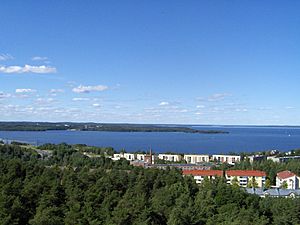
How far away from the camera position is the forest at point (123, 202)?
10.8 m

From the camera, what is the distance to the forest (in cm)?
1078

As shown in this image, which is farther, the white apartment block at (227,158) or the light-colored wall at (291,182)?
the white apartment block at (227,158)

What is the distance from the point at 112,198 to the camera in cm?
1253

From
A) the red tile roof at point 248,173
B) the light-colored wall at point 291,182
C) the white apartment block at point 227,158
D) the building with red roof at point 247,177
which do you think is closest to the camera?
the light-colored wall at point 291,182

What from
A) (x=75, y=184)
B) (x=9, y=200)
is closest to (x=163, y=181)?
(x=75, y=184)

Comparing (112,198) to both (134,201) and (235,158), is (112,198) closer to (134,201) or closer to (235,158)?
(134,201)

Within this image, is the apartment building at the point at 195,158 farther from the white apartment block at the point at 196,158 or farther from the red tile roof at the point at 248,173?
the red tile roof at the point at 248,173

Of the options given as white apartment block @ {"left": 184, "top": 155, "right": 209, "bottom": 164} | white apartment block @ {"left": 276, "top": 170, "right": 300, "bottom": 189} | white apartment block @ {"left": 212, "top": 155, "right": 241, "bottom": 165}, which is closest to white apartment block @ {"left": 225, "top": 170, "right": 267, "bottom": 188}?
white apartment block @ {"left": 276, "top": 170, "right": 300, "bottom": 189}

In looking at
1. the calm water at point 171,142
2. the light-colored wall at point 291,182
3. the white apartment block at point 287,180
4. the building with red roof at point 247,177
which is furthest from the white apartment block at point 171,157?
A: the light-colored wall at point 291,182

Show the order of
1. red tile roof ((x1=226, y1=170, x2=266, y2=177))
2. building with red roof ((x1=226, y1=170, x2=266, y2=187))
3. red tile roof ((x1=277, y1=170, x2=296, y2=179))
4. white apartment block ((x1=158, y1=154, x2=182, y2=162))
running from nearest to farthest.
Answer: building with red roof ((x1=226, y1=170, x2=266, y2=187)), red tile roof ((x1=277, y1=170, x2=296, y2=179)), red tile roof ((x1=226, y1=170, x2=266, y2=177)), white apartment block ((x1=158, y1=154, x2=182, y2=162))

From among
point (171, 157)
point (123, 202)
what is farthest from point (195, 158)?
point (123, 202)

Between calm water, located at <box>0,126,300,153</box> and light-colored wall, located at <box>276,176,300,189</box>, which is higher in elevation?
calm water, located at <box>0,126,300,153</box>

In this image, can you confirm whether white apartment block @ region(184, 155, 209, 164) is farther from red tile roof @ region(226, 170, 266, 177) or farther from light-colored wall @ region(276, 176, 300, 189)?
light-colored wall @ region(276, 176, 300, 189)

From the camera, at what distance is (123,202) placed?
11.8 metres
